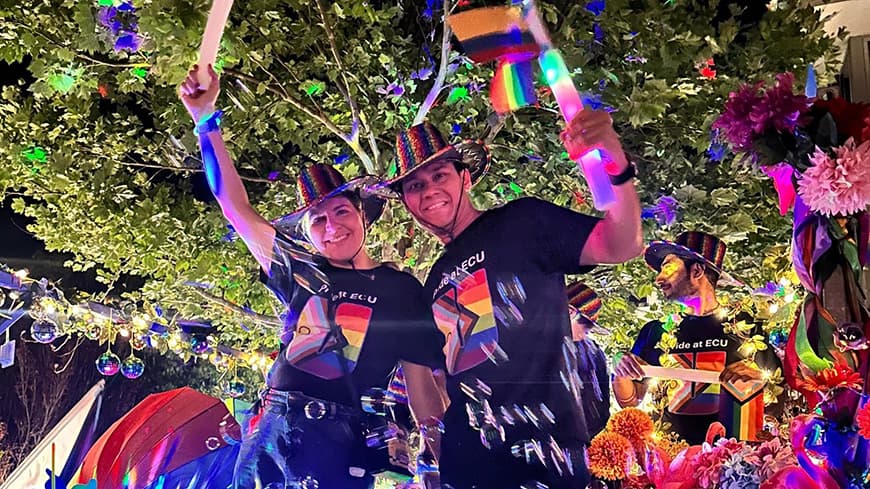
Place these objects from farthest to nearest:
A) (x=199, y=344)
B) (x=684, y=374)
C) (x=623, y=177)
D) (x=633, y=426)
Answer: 1. (x=199, y=344)
2. (x=684, y=374)
3. (x=633, y=426)
4. (x=623, y=177)

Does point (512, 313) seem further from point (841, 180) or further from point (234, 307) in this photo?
point (234, 307)

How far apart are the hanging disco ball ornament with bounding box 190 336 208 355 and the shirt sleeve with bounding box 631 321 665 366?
2.23m

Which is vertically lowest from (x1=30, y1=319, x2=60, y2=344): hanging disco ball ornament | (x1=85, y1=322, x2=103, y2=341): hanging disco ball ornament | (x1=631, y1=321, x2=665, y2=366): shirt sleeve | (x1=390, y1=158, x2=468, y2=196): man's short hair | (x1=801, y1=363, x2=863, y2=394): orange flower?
(x1=631, y1=321, x2=665, y2=366): shirt sleeve

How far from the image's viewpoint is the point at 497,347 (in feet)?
6.65

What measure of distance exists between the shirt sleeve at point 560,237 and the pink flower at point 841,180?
0.51 meters

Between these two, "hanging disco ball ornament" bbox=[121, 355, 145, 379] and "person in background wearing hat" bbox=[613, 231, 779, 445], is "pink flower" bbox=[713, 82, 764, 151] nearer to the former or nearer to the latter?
"person in background wearing hat" bbox=[613, 231, 779, 445]

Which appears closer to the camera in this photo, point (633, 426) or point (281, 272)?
point (281, 272)

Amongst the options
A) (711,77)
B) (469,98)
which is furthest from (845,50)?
(469,98)

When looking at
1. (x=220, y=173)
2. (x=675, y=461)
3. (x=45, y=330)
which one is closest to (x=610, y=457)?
(x=675, y=461)

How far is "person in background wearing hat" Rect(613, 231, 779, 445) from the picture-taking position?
2.55m

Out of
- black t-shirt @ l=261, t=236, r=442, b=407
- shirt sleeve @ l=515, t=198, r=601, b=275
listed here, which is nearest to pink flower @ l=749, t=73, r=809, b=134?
shirt sleeve @ l=515, t=198, r=601, b=275

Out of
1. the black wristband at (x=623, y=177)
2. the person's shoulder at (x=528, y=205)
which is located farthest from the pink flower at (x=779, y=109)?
the person's shoulder at (x=528, y=205)

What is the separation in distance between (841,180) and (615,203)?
1.64 ft

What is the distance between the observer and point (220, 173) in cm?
229
